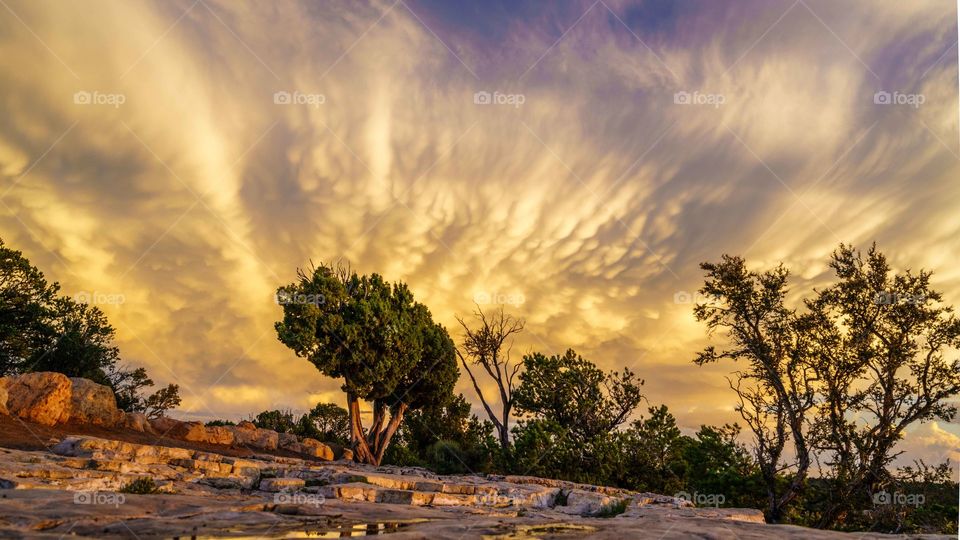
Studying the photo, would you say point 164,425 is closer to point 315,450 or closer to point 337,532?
point 315,450

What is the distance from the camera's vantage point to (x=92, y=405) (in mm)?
23906

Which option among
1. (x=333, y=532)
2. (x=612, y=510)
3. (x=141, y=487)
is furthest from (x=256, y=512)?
(x=612, y=510)

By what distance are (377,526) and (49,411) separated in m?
22.4

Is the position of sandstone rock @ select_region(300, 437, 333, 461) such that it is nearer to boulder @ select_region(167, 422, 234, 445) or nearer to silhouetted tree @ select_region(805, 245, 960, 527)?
boulder @ select_region(167, 422, 234, 445)

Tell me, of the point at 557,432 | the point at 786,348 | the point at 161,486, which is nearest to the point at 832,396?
the point at 786,348

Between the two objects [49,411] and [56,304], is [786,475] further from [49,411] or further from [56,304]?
[56,304]

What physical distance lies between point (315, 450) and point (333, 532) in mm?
32004

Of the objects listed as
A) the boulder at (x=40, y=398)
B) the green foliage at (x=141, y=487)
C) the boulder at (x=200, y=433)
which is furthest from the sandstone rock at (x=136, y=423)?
the green foliage at (x=141, y=487)

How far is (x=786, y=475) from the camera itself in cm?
2050

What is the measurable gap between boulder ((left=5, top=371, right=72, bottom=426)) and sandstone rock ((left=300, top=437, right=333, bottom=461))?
568 inches

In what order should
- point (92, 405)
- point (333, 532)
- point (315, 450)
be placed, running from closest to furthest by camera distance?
point (333, 532), point (92, 405), point (315, 450)

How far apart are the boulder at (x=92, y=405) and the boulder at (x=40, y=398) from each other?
2.93 feet

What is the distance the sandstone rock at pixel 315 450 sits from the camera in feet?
113

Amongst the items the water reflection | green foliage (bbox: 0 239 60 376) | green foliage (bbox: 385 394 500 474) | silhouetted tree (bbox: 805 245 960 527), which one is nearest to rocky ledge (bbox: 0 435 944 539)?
the water reflection
